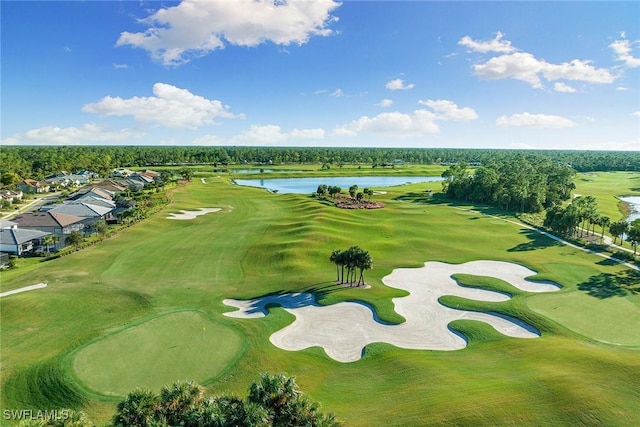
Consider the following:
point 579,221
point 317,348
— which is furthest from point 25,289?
point 579,221

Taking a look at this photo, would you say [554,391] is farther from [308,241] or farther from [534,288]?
[308,241]

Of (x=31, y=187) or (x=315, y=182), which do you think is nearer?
(x=31, y=187)

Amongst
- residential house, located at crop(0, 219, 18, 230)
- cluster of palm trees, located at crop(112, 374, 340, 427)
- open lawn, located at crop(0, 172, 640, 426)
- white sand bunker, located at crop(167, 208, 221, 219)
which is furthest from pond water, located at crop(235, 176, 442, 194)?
cluster of palm trees, located at crop(112, 374, 340, 427)

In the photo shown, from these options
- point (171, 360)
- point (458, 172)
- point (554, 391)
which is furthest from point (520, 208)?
point (171, 360)

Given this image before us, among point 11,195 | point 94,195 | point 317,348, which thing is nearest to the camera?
point 317,348

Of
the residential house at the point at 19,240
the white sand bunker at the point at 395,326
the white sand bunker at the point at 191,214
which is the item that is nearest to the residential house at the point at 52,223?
the residential house at the point at 19,240

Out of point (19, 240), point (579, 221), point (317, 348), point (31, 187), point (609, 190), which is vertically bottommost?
point (317, 348)

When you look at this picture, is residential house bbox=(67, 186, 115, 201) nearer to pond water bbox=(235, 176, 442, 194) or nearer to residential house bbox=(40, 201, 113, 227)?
residential house bbox=(40, 201, 113, 227)

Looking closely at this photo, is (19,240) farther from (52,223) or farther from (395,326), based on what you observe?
(395,326)
